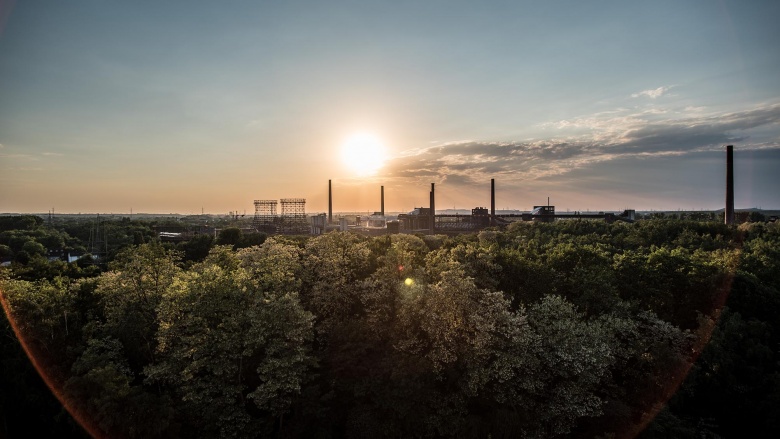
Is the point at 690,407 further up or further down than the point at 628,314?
further down

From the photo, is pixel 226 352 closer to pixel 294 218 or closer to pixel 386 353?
pixel 386 353

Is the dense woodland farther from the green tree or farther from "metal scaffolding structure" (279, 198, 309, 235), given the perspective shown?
"metal scaffolding structure" (279, 198, 309, 235)

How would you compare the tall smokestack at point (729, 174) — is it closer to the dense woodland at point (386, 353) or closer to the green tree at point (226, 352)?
the dense woodland at point (386, 353)

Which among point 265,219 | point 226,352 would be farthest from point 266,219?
point 226,352

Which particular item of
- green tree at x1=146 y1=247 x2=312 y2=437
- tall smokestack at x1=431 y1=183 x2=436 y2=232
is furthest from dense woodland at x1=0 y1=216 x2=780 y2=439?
tall smokestack at x1=431 y1=183 x2=436 y2=232

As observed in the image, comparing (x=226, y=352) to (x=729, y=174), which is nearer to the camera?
(x=226, y=352)

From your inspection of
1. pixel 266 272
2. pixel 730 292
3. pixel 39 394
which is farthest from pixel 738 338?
pixel 39 394

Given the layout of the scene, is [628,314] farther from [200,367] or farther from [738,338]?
[200,367]

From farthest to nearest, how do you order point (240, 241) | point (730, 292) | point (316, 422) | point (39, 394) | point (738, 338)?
point (240, 241)
point (730, 292)
point (738, 338)
point (39, 394)
point (316, 422)
